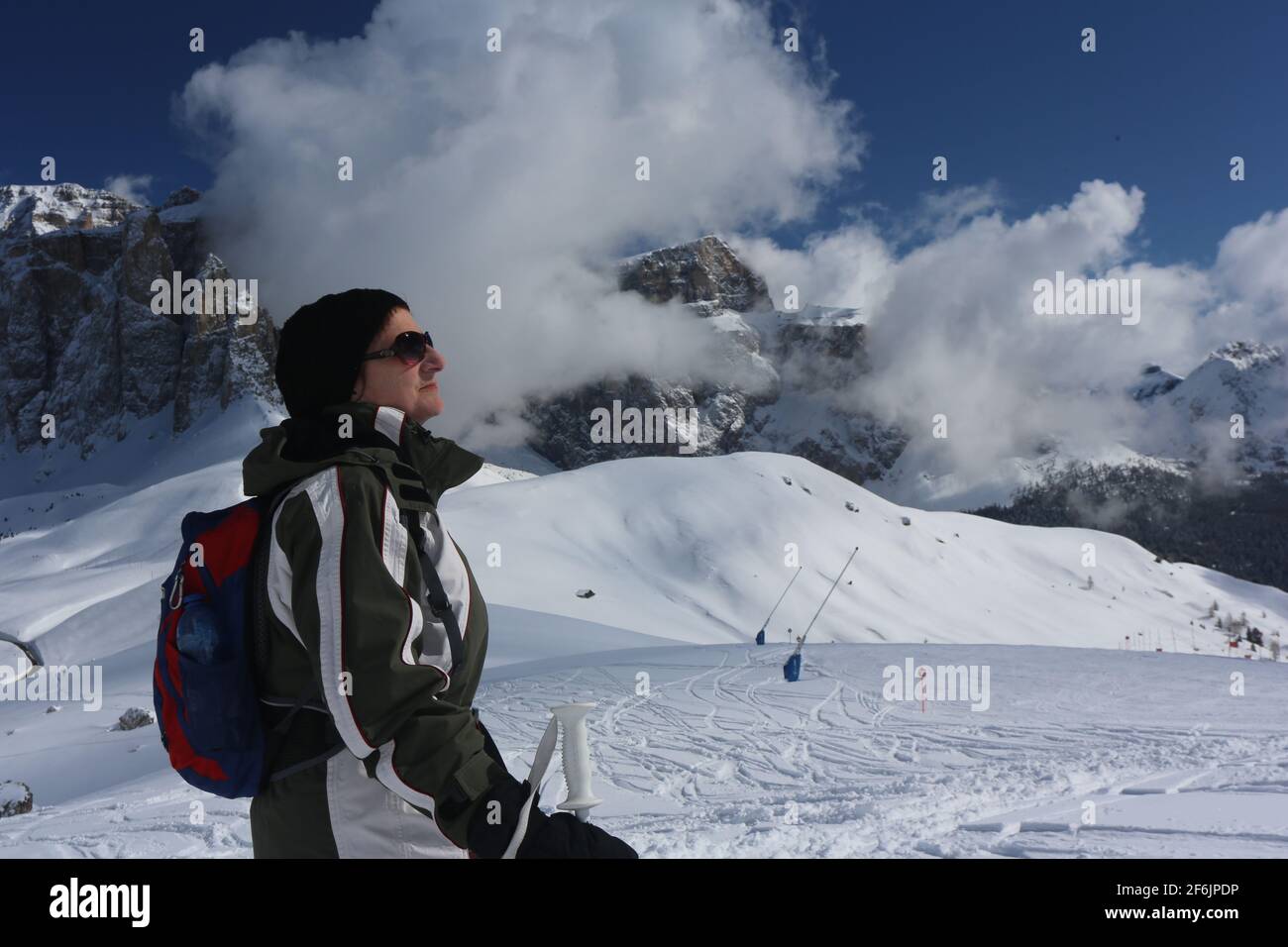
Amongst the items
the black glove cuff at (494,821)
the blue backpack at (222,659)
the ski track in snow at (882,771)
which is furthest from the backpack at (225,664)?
the ski track in snow at (882,771)

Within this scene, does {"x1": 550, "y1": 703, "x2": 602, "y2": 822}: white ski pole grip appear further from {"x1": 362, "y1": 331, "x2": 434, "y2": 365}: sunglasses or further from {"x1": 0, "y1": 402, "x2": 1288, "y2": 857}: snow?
{"x1": 0, "y1": 402, "x2": 1288, "y2": 857}: snow

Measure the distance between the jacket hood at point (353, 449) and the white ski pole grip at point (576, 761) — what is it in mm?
603

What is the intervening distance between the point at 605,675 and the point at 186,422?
178m

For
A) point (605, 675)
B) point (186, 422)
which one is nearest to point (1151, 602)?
point (605, 675)

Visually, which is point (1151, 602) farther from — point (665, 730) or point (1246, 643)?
point (665, 730)

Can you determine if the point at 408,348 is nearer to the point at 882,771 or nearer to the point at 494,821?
the point at 494,821

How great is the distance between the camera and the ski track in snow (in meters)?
5.30

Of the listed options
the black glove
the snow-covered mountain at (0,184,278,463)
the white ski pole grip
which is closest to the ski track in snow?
the white ski pole grip

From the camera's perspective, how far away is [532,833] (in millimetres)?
1669

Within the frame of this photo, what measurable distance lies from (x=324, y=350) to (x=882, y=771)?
6.85 metres

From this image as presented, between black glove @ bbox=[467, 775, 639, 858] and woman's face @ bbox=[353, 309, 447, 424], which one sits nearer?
black glove @ bbox=[467, 775, 639, 858]

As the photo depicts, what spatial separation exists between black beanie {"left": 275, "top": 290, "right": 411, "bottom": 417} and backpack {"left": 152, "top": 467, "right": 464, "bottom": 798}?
355 millimetres
